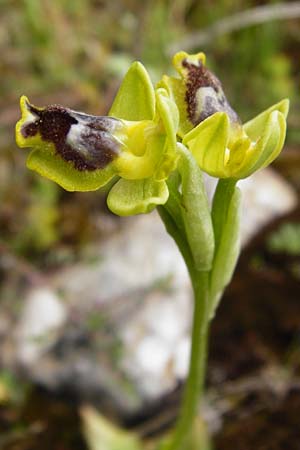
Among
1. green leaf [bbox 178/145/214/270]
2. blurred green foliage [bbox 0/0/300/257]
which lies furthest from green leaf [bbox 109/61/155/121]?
blurred green foliage [bbox 0/0/300/257]

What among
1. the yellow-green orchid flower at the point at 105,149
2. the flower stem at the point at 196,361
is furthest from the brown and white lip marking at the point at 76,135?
the flower stem at the point at 196,361

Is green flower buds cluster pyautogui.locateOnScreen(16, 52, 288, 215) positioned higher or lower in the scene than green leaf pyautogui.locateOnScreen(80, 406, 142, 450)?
higher

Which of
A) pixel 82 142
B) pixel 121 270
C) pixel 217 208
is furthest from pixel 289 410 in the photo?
pixel 82 142

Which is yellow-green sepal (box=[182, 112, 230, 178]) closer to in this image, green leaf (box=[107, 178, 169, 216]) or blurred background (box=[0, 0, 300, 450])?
green leaf (box=[107, 178, 169, 216])

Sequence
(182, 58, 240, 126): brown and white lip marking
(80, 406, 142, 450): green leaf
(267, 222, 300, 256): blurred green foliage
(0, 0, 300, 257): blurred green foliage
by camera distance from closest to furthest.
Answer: (182, 58, 240, 126): brown and white lip marking < (80, 406, 142, 450): green leaf < (267, 222, 300, 256): blurred green foliage < (0, 0, 300, 257): blurred green foliage

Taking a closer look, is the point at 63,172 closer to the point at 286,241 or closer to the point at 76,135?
the point at 76,135

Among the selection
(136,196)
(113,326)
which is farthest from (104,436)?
(136,196)

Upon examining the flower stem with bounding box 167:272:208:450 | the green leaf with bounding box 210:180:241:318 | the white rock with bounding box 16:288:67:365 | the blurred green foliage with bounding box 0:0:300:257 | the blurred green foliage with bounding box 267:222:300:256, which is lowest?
the flower stem with bounding box 167:272:208:450
